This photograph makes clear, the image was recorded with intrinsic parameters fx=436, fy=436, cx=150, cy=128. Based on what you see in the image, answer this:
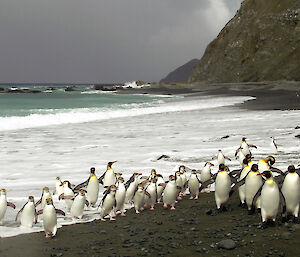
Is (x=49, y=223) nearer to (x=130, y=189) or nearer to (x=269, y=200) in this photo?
(x=130, y=189)

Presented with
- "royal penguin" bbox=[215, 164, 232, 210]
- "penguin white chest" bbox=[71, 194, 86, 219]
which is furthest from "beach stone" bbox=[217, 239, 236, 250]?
"penguin white chest" bbox=[71, 194, 86, 219]

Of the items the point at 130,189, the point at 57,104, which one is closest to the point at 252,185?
the point at 130,189

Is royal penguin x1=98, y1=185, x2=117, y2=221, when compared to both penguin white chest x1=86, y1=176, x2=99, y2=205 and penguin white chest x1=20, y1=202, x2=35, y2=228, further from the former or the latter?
penguin white chest x1=20, y1=202, x2=35, y2=228

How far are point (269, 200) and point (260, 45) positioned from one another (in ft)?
294

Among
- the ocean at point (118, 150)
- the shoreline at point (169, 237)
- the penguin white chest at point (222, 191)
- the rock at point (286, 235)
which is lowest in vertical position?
the ocean at point (118, 150)

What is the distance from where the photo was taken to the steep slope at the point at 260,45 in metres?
86.1

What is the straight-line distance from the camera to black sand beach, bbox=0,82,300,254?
6.02 m

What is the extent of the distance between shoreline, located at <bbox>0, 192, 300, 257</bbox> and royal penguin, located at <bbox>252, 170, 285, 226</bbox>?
0.18 m

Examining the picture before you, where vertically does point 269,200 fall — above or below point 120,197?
above

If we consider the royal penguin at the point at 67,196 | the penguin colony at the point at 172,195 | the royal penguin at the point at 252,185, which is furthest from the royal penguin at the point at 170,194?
the royal penguin at the point at 67,196

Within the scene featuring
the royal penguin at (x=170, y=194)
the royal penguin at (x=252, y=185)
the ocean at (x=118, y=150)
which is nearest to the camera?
the royal penguin at (x=252, y=185)

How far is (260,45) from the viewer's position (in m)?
91.7

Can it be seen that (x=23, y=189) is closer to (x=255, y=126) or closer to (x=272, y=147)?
(x=272, y=147)

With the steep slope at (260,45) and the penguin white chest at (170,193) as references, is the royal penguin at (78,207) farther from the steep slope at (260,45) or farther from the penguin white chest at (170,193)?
the steep slope at (260,45)
